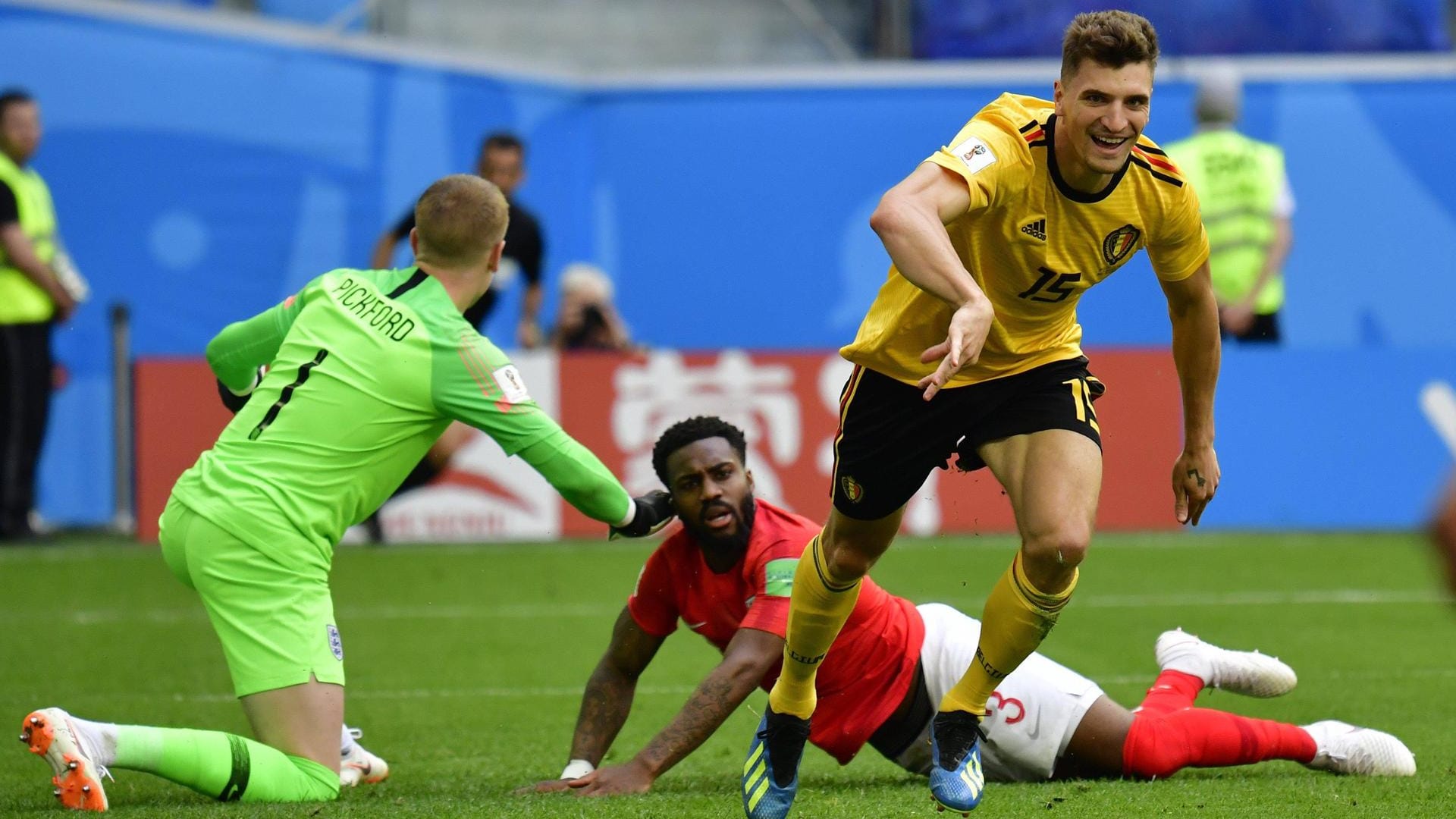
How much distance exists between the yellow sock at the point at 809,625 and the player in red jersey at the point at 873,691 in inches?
8.0

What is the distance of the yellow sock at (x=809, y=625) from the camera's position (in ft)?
16.4

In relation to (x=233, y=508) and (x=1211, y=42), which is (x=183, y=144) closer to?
(x=1211, y=42)

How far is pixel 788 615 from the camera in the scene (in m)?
5.25

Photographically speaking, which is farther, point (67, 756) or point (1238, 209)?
point (1238, 209)

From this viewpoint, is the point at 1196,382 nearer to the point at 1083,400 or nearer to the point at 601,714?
the point at 1083,400

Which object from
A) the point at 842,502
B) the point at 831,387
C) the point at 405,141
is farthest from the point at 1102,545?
the point at 842,502

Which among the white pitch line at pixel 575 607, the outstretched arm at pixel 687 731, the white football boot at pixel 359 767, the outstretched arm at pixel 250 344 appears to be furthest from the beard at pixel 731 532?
the white pitch line at pixel 575 607

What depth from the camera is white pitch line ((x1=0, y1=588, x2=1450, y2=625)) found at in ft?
30.5

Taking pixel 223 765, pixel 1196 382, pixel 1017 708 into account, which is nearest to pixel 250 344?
pixel 223 765

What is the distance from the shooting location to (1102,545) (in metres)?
11.9

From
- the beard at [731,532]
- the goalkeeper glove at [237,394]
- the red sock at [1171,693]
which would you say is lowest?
the red sock at [1171,693]

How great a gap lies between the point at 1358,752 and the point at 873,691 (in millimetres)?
1350

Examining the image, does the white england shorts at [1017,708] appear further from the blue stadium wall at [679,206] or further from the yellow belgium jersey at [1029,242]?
the blue stadium wall at [679,206]

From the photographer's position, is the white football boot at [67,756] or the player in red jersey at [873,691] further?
the player in red jersey at [873,691]
